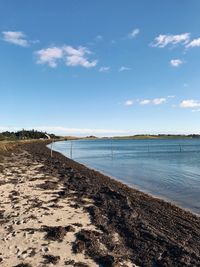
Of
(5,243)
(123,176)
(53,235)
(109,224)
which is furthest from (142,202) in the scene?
(123,176)

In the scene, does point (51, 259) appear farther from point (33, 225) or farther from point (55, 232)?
point (33, 225)

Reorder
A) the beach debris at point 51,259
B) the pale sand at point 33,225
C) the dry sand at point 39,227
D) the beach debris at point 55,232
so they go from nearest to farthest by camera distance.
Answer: the beach debris at point 51,259, the dry sand at point 39,227, the pale sand at point 33,225, the beach debris at point 55,232

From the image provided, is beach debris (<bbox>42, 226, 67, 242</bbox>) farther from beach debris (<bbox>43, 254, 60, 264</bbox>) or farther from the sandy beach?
beach debris (<bbox>43, 254, 60, 264</bbox>)

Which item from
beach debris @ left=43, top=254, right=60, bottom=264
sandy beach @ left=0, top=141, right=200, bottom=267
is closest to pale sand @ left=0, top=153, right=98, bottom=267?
sandy beach @ left=0, top=141, right=200, bottom=267

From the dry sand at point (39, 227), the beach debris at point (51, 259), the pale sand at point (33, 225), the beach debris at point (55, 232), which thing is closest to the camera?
the beach debris at point (51, 259)

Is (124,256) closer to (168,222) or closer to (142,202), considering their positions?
(168,222)

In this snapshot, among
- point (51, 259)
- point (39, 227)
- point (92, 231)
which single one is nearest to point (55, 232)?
point (39, 227)

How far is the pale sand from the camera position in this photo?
10.9m

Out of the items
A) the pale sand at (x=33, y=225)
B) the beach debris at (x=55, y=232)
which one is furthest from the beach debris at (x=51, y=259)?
the beach debris at (x=55, y=232)

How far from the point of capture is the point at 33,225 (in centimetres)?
1420

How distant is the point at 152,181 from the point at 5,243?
23.8 meters

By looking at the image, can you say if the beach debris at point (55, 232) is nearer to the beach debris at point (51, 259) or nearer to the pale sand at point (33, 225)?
the pale sand at point (33, 225)

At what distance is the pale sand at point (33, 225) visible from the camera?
10.9m

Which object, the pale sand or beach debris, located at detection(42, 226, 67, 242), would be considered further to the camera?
beach debris, located at detection(42, 226, 67, 242)
